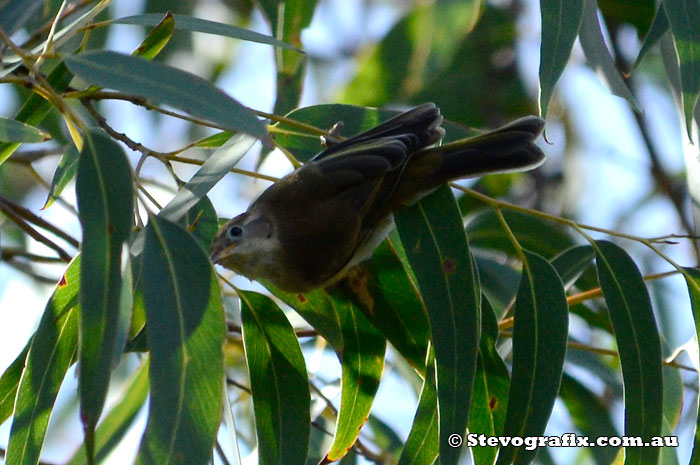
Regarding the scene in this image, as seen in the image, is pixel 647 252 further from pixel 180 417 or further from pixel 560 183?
pixel 180 417

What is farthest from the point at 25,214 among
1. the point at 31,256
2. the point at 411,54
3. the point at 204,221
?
the point at 411,54

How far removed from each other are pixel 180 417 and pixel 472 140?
1013 mm

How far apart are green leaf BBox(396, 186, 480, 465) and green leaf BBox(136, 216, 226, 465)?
1.55ft

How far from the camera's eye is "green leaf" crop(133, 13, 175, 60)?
1.93 metres

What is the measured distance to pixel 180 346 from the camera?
1.55 meters

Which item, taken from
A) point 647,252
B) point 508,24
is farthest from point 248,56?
point 647,252

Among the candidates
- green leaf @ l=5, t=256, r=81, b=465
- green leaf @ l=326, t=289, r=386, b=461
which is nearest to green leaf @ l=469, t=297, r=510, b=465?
green leaf @ l=326, t=289, r=386, b=461

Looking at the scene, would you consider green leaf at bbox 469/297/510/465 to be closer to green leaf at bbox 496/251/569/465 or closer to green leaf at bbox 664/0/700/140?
green leaf at bbox 496/251/569/465

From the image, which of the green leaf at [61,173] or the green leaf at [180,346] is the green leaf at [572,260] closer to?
the green leaf at [180,346]

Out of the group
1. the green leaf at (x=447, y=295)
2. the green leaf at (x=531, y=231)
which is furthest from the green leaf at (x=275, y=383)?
the green leaf at (x=531, y=231)

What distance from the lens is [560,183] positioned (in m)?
4.99

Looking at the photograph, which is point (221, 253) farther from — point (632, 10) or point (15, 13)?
point (632, 10)

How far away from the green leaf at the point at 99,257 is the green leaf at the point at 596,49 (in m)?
1.16

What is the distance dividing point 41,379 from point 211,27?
0.79m
